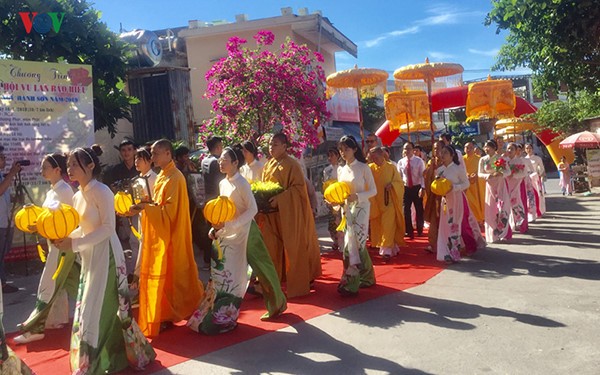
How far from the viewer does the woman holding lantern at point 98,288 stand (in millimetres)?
3885

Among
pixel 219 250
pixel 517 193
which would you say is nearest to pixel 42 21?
pixel 219 250

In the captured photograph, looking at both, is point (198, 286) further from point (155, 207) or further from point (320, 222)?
point (320, 222)

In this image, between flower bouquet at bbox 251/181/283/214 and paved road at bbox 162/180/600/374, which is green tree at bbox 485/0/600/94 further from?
flower bouquet at bbox 251/181/283/214

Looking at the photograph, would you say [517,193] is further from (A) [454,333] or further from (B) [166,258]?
(B) [166,258]

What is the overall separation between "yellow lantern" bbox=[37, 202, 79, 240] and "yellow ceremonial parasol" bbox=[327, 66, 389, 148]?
678 cm

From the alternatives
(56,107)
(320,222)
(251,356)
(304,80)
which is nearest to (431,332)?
(251,356)

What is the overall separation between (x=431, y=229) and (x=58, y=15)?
20.8 ft

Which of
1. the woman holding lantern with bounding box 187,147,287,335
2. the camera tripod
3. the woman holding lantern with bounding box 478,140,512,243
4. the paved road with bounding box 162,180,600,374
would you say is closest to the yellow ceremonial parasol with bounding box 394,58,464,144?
the woman holding lantern with bounding box 478,140,512,243

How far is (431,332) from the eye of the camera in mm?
4723

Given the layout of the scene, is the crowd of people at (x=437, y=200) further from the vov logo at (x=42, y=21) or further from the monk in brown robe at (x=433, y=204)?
the vov logo at (x=42, y=21)

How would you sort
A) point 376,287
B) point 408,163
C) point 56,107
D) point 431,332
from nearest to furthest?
point 431,332
point 376,287
point 56,107
point 408,163

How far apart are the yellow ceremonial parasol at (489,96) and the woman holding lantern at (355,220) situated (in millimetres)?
6410

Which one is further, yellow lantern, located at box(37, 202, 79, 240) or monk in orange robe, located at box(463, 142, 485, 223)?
monk in orange robe, located at box(463, 142, 485, 223)

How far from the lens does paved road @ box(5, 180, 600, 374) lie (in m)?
4.00
